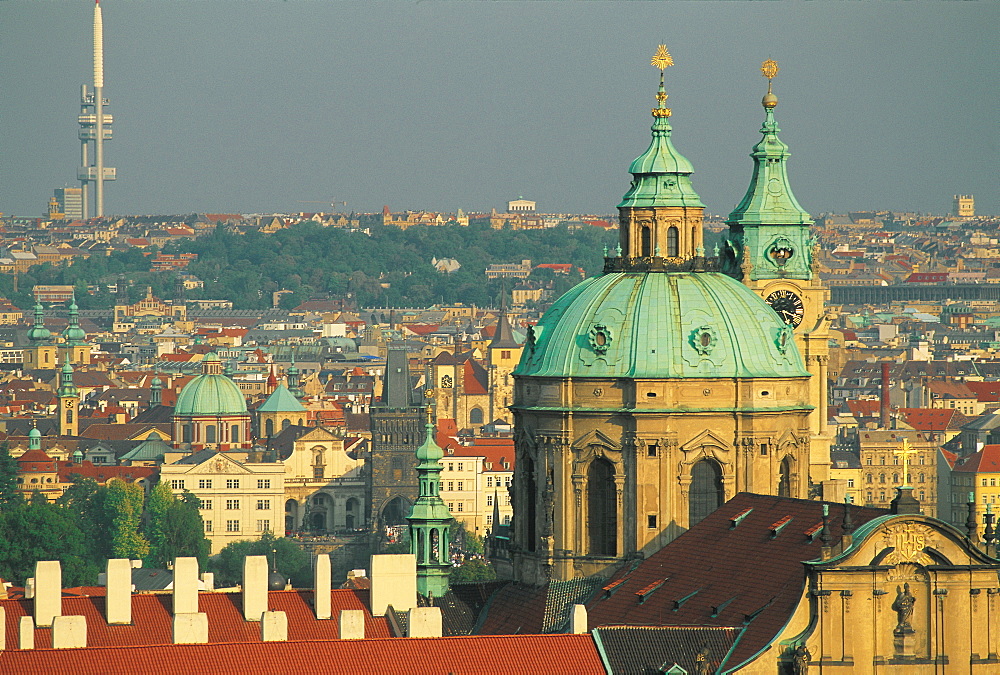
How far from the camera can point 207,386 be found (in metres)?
190

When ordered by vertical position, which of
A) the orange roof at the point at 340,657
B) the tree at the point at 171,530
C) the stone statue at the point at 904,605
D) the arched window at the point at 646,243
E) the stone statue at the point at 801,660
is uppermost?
the arched window at the point at 646,243

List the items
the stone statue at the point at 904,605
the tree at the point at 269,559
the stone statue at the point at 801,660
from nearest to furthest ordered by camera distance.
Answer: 1. the stone statue at the point at 801,660
2. the stone statue at the point at 904,605
3. the tree at the point at 269,559

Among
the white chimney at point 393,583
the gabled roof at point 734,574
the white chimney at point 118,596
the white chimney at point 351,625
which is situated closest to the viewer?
the white chimney at point 351,625

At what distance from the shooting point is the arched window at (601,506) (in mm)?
61562

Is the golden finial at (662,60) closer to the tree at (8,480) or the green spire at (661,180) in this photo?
the green spire at (661,180)

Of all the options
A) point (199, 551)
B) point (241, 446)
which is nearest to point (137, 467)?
point (241, 446)

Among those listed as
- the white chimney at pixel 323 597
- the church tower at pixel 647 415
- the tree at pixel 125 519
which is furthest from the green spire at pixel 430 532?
the tree at pixel 125 519

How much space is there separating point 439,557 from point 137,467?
108394mm

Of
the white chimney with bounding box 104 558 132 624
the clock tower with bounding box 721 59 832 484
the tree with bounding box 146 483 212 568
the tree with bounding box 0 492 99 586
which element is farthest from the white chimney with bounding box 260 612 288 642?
the tree with bounding box 146 483 212 568

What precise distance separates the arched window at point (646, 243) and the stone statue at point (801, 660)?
47.5 ft

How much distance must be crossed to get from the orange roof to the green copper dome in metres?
12.6

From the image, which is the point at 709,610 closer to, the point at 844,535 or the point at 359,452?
the point at 844,535

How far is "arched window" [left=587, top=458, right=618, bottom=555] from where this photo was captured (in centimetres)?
6156

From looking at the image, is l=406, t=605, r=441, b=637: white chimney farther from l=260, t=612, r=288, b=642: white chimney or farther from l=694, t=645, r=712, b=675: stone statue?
l=694, t=645, r=712, b=675: stone statue
